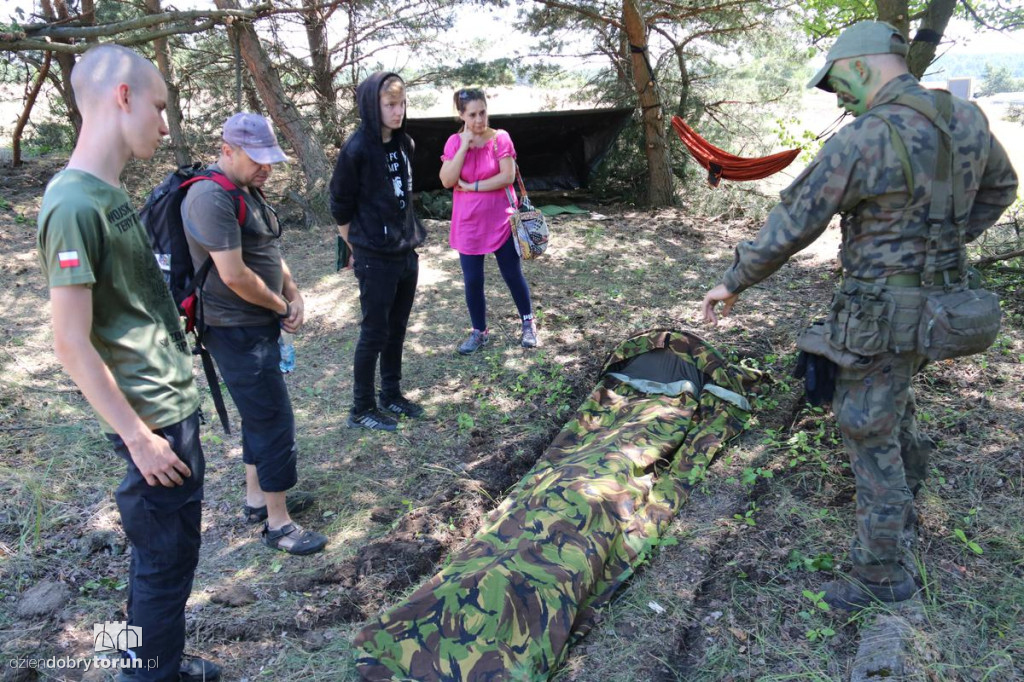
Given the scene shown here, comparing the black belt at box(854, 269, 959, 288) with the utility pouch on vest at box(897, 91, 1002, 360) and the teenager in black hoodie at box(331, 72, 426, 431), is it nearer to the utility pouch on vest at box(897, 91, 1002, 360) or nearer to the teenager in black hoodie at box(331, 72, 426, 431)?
the utility pouch on vest at box(897, 91, 1002, 360)

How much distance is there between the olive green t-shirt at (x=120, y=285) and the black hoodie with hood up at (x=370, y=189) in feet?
5.18

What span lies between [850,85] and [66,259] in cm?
238

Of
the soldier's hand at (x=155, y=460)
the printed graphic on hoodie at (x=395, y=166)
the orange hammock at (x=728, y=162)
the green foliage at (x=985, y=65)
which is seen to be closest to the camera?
the soldier's hand at (x=155, y=460)

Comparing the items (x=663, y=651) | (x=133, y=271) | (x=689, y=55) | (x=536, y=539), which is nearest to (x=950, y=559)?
(x=663, y=651)

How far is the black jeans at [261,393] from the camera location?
258 centimetres

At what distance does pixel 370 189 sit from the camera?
3422mm

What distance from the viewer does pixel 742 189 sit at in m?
8.22

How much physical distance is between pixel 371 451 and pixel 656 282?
321 cm

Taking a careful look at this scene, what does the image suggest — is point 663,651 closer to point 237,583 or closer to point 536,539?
point 536,539

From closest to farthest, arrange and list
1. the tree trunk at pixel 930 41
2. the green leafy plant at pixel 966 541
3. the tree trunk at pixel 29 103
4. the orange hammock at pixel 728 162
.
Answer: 1. the green leafy plant at pixel 966 541
2. the tree trunk at pixel 930 41
3. the orange hammock at pixel 728 162
4. the tree trunk at pixel 29 103

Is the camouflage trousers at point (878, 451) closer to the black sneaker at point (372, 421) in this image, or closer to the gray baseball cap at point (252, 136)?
the gray baseball cap at point (252, 136)

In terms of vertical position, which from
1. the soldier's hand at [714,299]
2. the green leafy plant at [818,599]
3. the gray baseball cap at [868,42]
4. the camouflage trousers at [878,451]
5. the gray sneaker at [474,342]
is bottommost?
the green leafy plant at [818,599]

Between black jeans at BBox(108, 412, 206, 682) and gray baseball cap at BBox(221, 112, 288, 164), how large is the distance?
992 mm

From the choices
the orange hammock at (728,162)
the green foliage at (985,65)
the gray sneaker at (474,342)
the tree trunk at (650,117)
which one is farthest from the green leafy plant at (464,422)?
the green foliage at (985,65)
